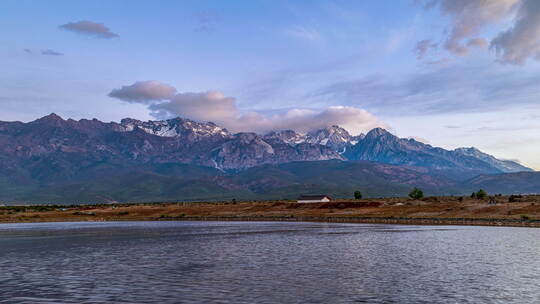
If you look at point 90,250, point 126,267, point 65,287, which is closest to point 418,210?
point 90,250

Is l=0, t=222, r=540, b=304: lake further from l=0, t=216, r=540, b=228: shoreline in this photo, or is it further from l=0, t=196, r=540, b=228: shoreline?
l=0, t=196, r=540, b=228: shoreline

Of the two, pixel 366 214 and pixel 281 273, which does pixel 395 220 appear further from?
pixel 281 273

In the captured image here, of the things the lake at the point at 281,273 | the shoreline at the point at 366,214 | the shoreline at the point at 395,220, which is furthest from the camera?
the shoreline at the point at 366,214

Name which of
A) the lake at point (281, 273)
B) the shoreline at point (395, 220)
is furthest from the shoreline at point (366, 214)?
the lake at point (281, 273)

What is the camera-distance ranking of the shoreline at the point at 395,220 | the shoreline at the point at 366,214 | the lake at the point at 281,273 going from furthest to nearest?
the shoreline at the point at 366,214, the shoreline at the point at 395,220, the lake at the point at 281,273

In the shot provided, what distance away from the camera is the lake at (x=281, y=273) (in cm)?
3200

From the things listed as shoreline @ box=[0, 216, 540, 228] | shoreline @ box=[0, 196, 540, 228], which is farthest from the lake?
shoreline @ box=[0, 196, 540, 228]

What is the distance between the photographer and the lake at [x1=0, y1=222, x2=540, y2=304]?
3200cm

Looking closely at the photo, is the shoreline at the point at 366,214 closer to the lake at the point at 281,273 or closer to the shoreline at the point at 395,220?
the shoreline at the point at 395,220

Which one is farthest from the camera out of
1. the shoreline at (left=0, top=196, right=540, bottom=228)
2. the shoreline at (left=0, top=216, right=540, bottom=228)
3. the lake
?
the shoreline at (left=0, top=196, right=540, bottom=228)

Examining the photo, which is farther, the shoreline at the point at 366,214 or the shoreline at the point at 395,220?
the shoreline at the point at 366,214

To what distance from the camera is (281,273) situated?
137 feet

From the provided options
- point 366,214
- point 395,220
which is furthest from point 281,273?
point 366,214

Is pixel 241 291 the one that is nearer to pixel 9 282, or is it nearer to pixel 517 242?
pixel 9 282
